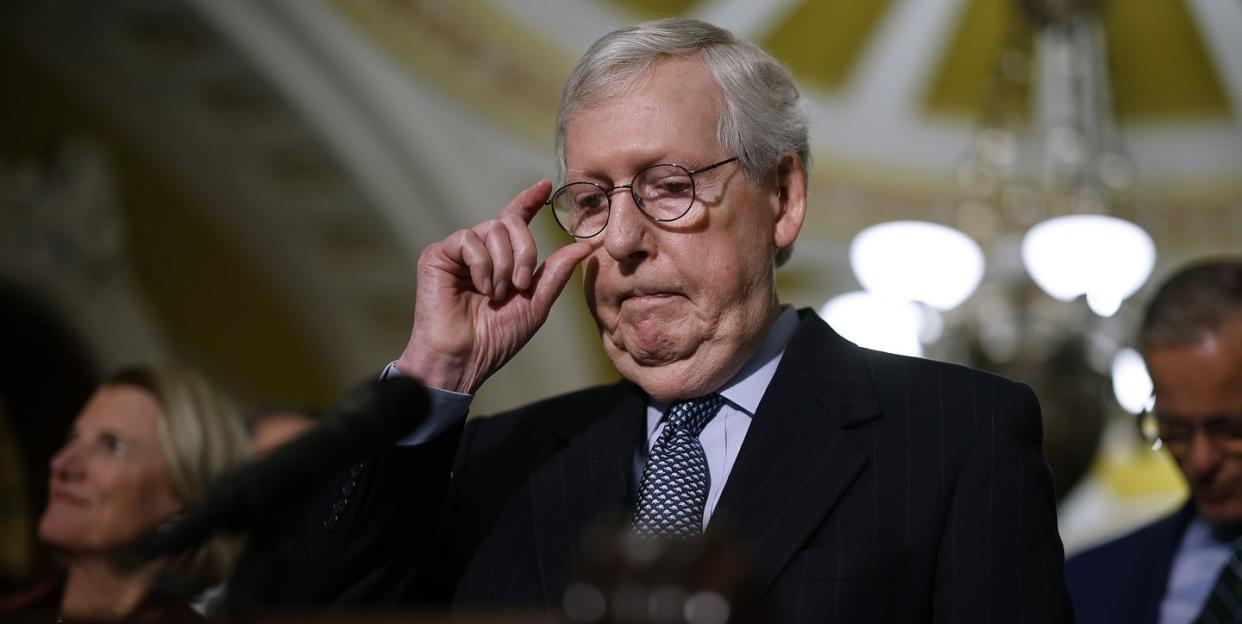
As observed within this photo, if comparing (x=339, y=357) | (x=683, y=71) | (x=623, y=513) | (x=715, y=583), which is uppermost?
(x=683, y=71)

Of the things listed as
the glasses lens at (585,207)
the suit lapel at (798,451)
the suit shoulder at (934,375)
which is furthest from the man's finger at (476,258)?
the suit shoulder at (934,375)

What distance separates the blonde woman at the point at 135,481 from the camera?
268 centimetres

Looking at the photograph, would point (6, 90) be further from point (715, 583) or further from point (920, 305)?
point (715, 583)

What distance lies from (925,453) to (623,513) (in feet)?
1.26

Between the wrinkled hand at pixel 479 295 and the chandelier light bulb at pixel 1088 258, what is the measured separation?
14.8ft

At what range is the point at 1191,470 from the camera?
8.43 ft

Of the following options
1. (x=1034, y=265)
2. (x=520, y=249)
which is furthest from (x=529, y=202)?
(x=1034, y=265)

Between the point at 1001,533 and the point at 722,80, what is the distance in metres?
0.68

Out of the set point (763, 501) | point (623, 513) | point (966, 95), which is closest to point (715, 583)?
point (763, 501)

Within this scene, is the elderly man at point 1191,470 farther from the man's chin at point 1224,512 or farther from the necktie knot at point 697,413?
the necktie knot at point 697,413

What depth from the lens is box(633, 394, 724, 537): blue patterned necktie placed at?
1818 mm

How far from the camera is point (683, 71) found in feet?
6.34

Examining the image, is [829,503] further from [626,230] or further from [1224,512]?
[1224,512]

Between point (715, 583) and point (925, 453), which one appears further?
point (925, 453)
